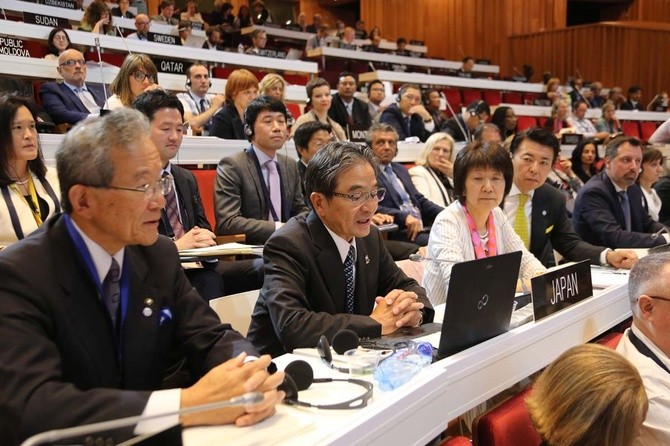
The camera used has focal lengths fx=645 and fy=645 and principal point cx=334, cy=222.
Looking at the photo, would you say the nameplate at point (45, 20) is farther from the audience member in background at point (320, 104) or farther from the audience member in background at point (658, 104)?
the audience member in background at point (658, 104)

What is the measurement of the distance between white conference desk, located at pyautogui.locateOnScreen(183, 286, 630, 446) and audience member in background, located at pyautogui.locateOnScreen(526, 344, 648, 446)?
17 cm

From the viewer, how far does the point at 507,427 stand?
4.51 ft

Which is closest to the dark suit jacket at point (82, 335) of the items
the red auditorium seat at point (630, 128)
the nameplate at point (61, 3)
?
the nameplate at point (61, 3)

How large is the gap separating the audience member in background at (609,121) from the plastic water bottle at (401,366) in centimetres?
851

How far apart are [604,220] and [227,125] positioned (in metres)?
2.39

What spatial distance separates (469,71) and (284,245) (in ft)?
31.8

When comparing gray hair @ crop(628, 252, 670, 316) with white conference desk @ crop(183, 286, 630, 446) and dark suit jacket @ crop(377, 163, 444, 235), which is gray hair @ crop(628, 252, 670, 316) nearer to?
white conference desk @ crop(183, 286, 630, 446)

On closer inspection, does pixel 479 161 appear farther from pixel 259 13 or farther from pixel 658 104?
pixel 658 104

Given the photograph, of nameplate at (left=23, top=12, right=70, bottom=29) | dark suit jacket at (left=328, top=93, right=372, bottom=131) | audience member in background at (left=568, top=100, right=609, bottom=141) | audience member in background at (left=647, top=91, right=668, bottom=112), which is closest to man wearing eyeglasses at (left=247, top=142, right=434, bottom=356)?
dark suit jacket at (left=328, top=93, right=372, bottom=131)

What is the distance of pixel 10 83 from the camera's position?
4.16m

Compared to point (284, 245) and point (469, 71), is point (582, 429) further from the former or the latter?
point (469, 71)

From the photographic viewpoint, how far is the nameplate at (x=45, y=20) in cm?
586

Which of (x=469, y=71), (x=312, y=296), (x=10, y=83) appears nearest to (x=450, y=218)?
(x=312, y=296)

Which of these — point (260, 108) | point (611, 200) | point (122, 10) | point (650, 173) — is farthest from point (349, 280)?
point (122, 10)
